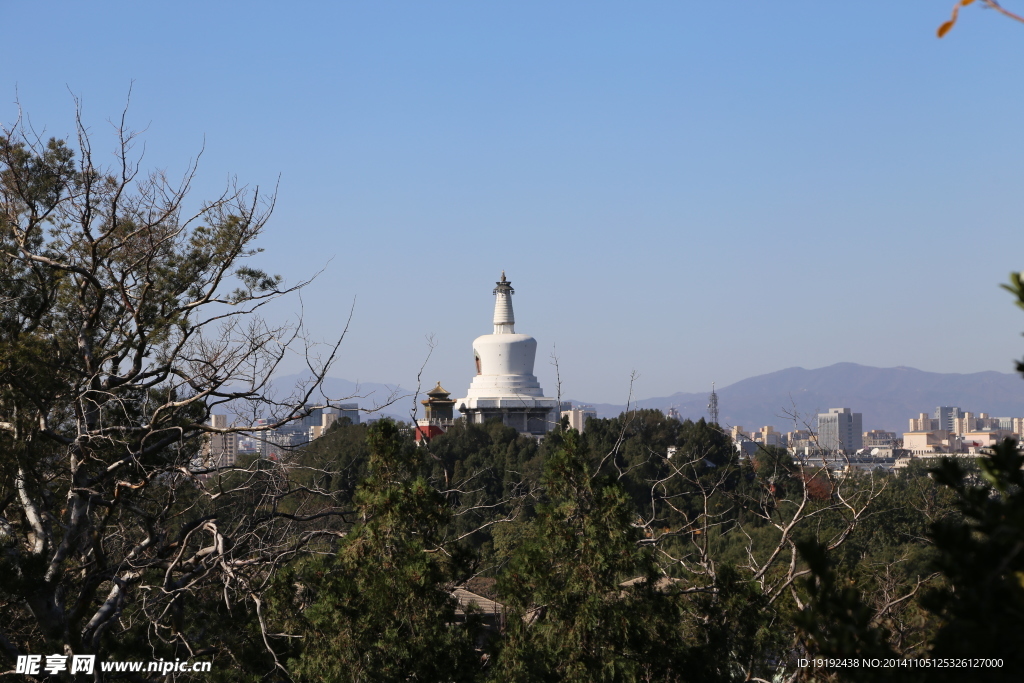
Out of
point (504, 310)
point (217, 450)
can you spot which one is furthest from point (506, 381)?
point (217, 450)

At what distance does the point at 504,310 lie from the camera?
2434 inches

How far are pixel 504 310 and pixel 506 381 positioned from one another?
461 cm

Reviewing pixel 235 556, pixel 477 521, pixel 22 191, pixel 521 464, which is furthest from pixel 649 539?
pixel 521 464

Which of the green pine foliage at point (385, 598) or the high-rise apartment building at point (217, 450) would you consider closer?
the green pine foliage at point (385, 598)

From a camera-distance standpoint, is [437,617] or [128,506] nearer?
[437,617]

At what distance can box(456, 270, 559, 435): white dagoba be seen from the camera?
59.1 m

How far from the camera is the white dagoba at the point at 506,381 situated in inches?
2325

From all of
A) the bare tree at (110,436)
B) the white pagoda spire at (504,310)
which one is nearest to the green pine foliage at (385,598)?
the bare tree at (110,436)

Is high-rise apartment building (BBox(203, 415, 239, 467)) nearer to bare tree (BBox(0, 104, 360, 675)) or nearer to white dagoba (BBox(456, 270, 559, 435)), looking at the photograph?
bare tree (BBox(0, 104, 360, 675))

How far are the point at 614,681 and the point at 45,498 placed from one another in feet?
17.9

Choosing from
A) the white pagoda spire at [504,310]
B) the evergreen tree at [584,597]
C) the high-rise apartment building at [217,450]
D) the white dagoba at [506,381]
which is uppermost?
the white pagoda spire at [504,310]

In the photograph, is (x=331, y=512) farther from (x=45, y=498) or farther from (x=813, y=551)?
(x=813, y=551)

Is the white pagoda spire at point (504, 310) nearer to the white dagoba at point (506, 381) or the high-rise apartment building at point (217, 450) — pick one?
the white dagoba at point (506, 381)

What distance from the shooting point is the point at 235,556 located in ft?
27.7
